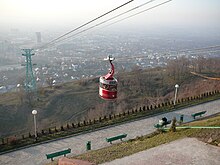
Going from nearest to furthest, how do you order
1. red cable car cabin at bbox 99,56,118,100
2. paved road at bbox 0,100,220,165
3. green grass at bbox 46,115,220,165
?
red cable car cabin at bbox 99,56,118,100 → green grass at bbox 46,115,220,165 → paved road at bbox 0,100,220,165

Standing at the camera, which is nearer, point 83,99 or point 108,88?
point 108,88

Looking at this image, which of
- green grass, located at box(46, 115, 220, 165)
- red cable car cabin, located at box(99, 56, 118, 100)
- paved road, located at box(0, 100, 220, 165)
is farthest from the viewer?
paved road, located at box(0, 100, 220, 165)

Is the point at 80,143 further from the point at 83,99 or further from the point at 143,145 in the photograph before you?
the point at 83,99

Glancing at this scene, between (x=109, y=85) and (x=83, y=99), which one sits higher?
(x=109, y=85)

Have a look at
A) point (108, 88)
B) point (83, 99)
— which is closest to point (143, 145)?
point (108, 88)

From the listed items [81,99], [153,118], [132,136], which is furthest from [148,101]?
[132,136]

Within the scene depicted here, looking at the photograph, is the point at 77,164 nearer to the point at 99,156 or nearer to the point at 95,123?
the point at 99,156

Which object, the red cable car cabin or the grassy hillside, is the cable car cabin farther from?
the grassy hillside

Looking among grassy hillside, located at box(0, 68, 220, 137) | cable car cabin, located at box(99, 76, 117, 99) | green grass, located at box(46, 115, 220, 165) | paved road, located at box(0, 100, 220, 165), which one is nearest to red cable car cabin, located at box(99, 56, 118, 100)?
cable car cabin, located at box(99, 76, 117, 99)

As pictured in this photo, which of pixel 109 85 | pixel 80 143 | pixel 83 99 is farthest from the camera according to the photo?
pixel 83 99
